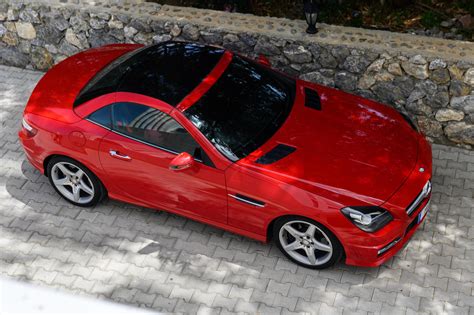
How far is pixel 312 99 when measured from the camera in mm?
7188

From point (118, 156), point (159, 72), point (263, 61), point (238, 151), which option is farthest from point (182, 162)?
point (263, 61)

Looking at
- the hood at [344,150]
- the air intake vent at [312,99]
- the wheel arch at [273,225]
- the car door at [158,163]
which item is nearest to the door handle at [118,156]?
the car door at [158,163]

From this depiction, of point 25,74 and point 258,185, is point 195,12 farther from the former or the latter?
point 258,185

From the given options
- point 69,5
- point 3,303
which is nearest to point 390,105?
point 69,5

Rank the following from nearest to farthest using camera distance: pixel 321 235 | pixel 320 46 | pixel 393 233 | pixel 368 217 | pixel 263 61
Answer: pixel 368 217, pixel 393 233, pixel 321 235, pixel 263 61, pixel 320 46

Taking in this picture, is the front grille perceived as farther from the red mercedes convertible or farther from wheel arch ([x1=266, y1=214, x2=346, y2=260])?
wheel arch ([x1=266, y1=214, x2=346, y2=260])

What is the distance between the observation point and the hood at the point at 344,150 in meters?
6.18

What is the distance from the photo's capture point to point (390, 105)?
8109 millimetres

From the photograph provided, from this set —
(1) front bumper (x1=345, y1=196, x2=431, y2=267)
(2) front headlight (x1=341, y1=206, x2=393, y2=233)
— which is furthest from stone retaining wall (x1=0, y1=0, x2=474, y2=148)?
(2) front headlight (x1=341, y1=206, x2=393, y2=233)

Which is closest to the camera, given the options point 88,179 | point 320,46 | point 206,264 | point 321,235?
point 321,235

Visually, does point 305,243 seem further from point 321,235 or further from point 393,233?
point 393,233

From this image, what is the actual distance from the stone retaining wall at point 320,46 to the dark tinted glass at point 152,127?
2.22 m

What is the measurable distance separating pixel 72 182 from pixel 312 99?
274 centimetres

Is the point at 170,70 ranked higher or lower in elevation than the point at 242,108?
higher
